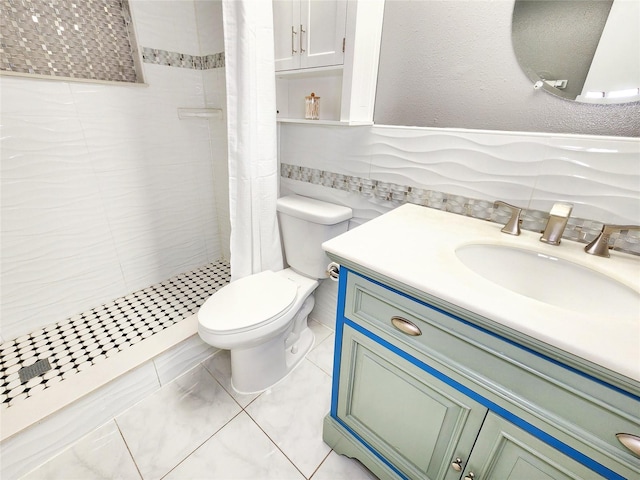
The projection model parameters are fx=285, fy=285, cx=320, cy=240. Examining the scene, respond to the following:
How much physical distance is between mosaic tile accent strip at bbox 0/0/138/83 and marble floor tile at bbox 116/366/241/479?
156 cm

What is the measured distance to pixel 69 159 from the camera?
1383 mm

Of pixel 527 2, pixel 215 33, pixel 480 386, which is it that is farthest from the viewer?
pixel 215 33

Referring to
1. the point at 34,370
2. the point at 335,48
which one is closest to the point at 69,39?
the point at 335,48

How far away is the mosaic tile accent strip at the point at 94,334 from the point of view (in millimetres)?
1187

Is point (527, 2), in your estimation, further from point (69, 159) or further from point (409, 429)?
point (69, 159)

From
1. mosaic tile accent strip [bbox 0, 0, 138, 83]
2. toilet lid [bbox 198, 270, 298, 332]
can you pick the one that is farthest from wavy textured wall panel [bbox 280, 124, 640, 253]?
mosaic tile accent strip [bbox 0, 0, 138, 83]

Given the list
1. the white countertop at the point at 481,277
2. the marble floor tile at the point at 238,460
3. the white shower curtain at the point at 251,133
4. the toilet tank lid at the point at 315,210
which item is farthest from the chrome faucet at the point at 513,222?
the marble floor tile at the point at 238,460

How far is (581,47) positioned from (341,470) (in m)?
1.57

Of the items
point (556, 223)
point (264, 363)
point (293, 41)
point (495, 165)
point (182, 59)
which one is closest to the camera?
point (556, 223)

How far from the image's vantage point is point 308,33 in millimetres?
1141

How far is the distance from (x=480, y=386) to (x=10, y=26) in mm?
2112

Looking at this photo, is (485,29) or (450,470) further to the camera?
(485,29)

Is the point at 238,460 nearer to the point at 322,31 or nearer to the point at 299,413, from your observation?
the point at 299,413

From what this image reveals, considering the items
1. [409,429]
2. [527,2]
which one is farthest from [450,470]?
[527,2]
